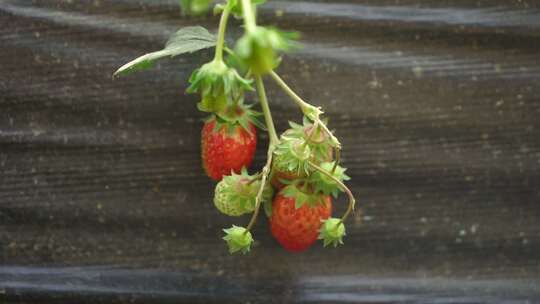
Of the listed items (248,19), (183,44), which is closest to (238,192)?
(183,44)

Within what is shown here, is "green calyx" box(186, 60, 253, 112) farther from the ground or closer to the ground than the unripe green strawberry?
farther from the ground

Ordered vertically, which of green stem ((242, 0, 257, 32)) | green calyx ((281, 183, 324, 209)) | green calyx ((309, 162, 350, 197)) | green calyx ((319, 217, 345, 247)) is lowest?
green calyx ((319, 217, 345, 247))

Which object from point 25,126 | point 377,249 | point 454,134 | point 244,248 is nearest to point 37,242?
point 25,126

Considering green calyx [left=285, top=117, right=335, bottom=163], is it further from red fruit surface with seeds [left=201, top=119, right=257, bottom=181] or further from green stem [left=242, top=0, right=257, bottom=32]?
→ green stem [left=242, top=0, right=257, bottom=32]

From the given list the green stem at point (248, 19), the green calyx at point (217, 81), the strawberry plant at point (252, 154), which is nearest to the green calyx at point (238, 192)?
the strawberry plant at point (252, 154)

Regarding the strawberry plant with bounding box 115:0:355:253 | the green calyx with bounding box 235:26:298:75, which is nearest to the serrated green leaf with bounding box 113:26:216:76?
the strawberry plant with bounding box 115:0:355:253

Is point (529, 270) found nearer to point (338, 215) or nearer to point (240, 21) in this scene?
point (338, 215)

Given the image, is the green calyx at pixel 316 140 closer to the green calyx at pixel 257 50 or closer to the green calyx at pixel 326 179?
the green calyx at pixel 326 179

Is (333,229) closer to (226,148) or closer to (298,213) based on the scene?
(298,213)
